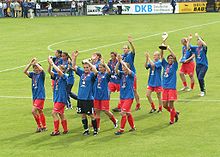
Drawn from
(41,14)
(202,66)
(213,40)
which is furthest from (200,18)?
(202,66)

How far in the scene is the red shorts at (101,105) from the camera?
17547 millimetres

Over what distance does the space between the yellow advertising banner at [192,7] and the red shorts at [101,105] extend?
51.2m

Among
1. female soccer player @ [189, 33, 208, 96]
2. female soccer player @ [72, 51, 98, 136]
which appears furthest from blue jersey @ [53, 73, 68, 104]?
female soccer player @ [189, 33, 208, 96]

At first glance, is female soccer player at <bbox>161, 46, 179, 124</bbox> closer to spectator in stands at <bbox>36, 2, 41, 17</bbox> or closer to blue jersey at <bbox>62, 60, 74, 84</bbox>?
blue jersey at <bbox>62, 60, 74, 84</bbox>

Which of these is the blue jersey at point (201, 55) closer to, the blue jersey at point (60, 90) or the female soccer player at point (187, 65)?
the female soccer player at point (187, 65)

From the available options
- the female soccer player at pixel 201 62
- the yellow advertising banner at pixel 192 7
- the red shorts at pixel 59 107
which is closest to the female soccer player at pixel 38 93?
the red shorts at pixel 59 107

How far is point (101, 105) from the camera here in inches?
693

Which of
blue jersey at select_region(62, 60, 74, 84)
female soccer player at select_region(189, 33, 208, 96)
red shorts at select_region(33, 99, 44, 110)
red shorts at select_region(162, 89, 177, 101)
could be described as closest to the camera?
red shorts at select_region(33, 99, 44, 110)

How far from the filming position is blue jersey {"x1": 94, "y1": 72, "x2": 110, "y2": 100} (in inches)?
690

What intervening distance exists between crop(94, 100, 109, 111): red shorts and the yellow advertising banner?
51211 mm

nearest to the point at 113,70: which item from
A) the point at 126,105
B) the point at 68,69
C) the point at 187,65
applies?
the point at 68,69

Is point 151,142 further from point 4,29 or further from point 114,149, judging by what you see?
point 4,29

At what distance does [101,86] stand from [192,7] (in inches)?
2017

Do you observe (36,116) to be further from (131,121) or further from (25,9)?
(25,9)
